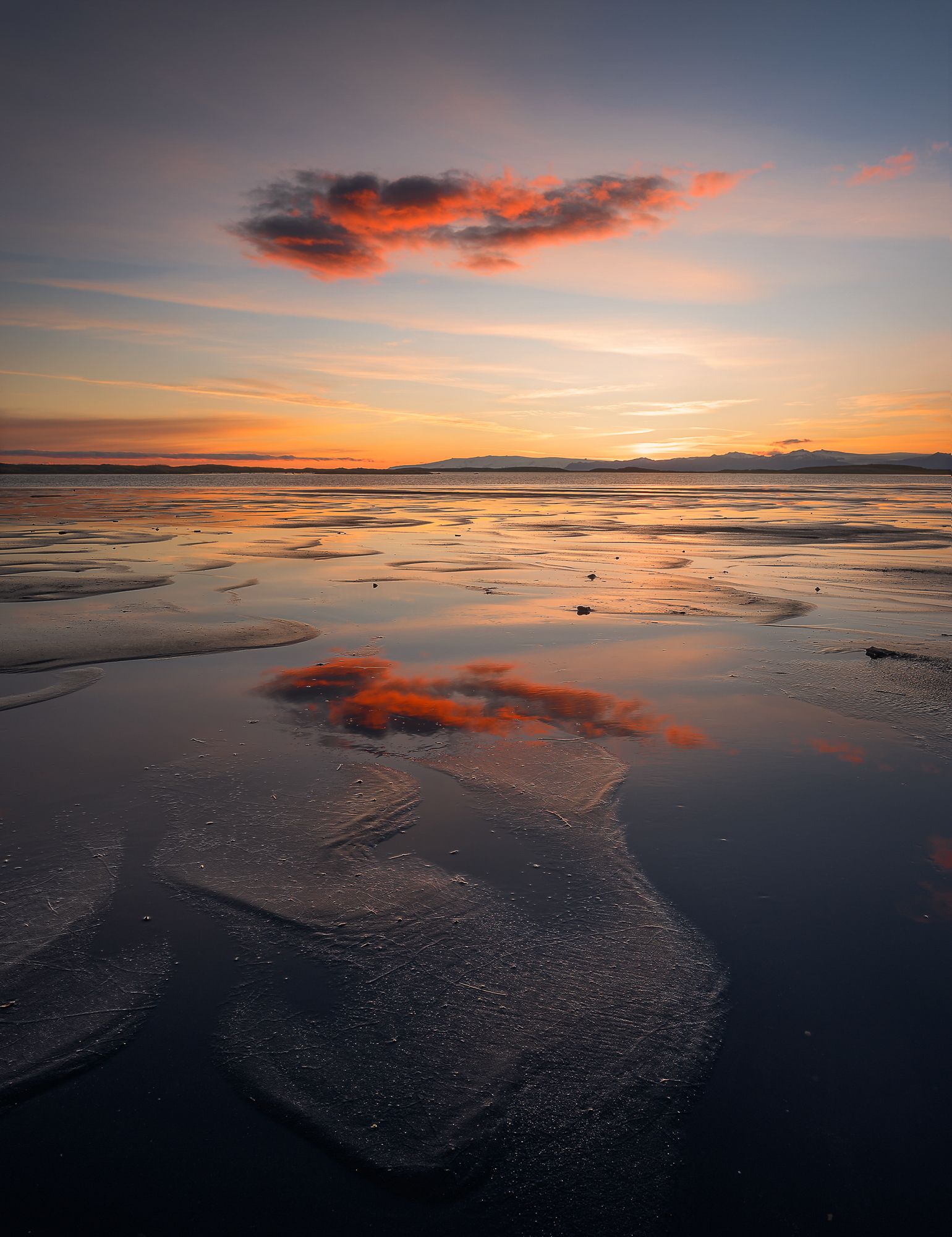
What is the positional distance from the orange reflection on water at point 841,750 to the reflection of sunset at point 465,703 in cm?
94

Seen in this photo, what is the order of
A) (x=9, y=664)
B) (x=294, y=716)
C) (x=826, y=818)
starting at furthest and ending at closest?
1. (x=9, y=664)
2. (x=294, y=716)
3. (x=826, y=818)

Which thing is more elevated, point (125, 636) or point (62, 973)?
point (125, 636)

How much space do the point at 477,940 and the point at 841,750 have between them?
3875 millimetres

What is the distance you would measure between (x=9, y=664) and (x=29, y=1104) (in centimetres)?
706

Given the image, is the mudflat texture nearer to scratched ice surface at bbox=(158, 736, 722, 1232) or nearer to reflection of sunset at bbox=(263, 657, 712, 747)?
reflection of sunset at bbox=(263, 657, 712, 747)

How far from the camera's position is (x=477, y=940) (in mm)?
3635

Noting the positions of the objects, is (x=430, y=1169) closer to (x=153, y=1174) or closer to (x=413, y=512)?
(x=153, y=1174)

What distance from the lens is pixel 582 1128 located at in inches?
103

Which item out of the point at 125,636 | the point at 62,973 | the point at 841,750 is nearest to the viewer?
the point at 62,973

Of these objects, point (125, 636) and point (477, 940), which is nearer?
point (477, 940)

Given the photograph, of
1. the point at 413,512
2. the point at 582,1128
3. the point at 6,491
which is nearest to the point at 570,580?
the point at 582,1128

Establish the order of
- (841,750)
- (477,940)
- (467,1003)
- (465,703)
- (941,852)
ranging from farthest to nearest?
(465,703), (841,750), (941,852), (477,940), (467,1003)

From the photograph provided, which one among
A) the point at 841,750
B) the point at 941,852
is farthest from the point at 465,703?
the point at 941,852

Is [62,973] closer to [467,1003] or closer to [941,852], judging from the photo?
[467,1003]
